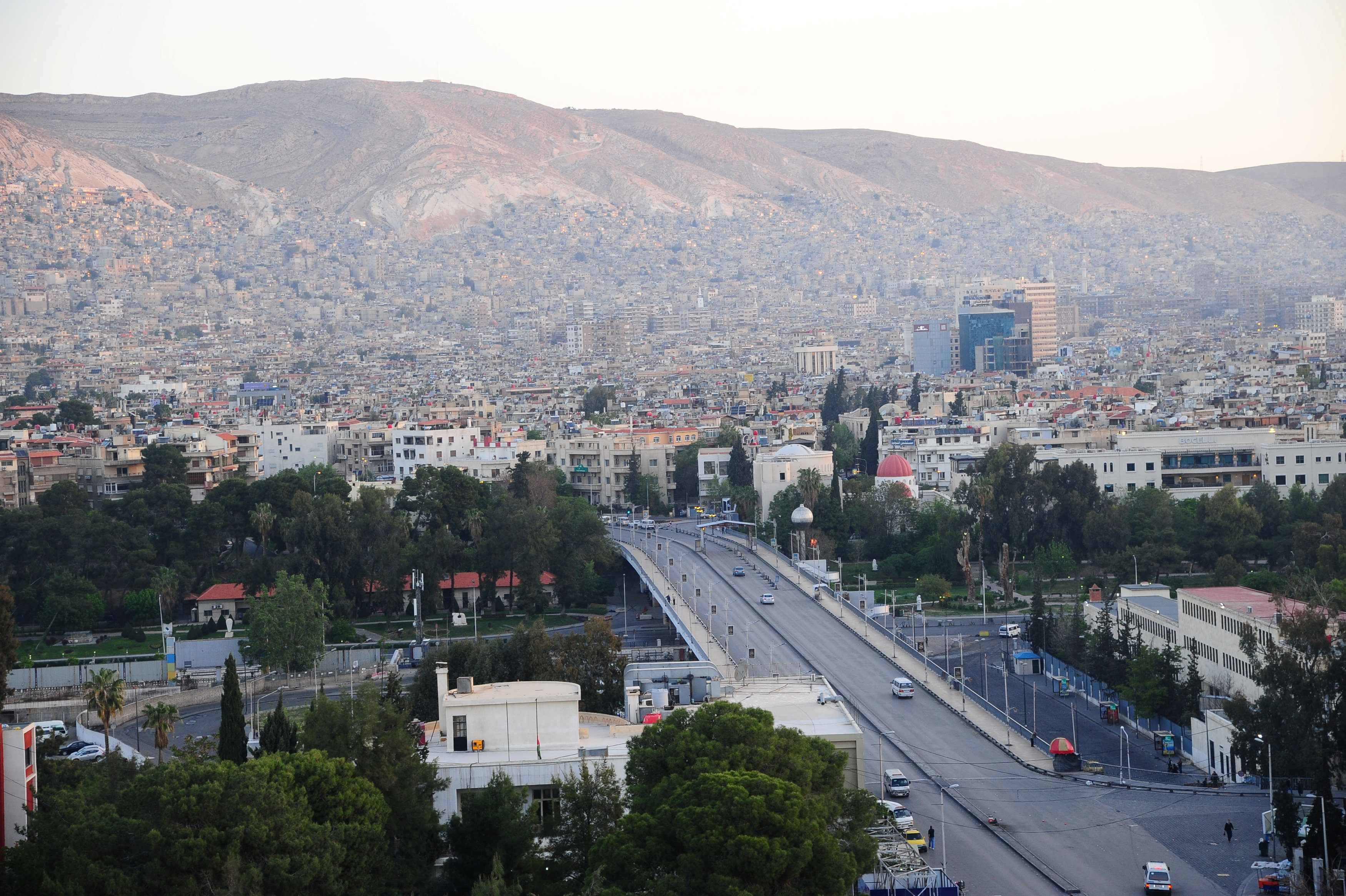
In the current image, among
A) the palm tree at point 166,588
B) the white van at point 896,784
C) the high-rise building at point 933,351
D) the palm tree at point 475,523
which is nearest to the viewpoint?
the white van at point 896,784

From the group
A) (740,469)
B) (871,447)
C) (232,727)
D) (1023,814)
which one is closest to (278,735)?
(232,727)

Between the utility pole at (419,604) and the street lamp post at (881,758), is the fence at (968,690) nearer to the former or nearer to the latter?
the street lamp post at (881,758)

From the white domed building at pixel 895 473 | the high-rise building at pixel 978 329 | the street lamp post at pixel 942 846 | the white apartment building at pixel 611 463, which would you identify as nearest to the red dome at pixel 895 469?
the white domed building at pixel 895 473

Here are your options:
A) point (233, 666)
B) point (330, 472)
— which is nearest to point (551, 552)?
point (330, 472)

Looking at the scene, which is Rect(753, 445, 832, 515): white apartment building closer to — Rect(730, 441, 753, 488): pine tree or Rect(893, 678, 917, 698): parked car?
Rect(730, 441, 753, 488): pine tree

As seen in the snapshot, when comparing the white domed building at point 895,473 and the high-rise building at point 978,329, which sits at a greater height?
the high-rise building at point 978,329
